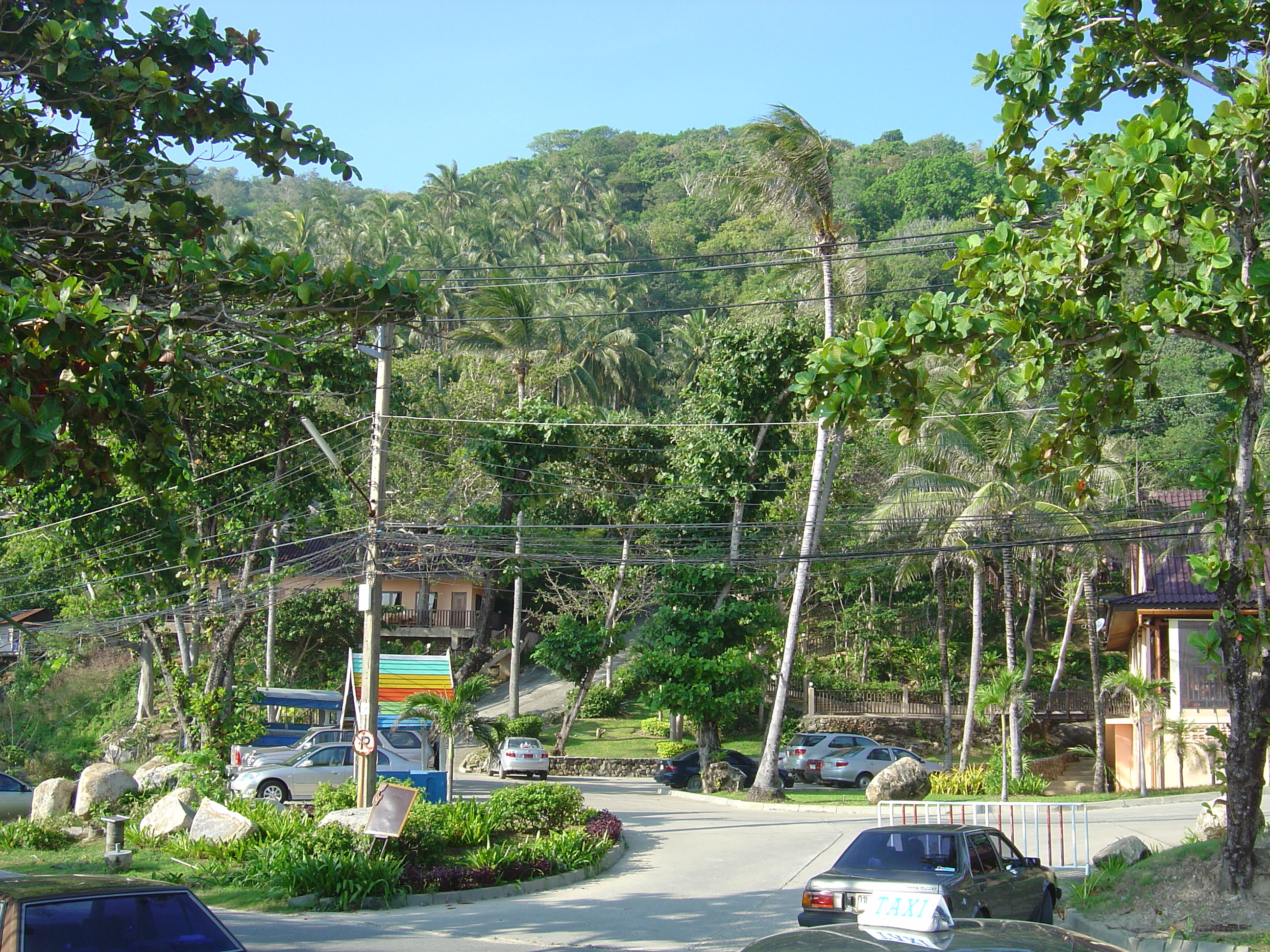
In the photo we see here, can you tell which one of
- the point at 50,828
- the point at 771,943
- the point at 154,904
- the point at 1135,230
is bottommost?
the point at 50,828

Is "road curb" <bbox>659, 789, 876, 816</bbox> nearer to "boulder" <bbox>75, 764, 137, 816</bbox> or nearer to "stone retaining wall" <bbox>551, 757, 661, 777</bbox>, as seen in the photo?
"stone retaining wall" <bbox>551, 757, 661, 777</bbox>

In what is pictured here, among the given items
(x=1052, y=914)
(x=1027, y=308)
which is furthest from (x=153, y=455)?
(x=1052, y=914)

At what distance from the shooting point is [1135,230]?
8438 millimetres

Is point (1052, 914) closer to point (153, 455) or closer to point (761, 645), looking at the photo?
point (153, 455)

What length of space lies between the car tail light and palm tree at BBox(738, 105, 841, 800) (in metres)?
13.1

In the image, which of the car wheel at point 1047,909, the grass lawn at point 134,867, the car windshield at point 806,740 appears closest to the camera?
the car wheel at point 1047,909

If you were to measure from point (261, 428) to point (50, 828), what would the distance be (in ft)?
32.1

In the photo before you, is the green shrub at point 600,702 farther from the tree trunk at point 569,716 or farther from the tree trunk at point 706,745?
the tree trunk at point 706,745

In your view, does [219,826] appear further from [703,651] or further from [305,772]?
[703,651]

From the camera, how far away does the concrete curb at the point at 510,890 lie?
14.0 m

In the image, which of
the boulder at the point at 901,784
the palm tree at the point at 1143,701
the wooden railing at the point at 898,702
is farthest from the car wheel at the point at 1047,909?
the wooden railing at the point at 898,702

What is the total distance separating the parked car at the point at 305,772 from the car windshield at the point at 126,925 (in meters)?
16.5

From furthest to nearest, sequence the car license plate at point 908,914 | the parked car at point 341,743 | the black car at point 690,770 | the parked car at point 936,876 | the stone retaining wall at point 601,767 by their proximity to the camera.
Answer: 1. the stone retaining wall at point 601,767
2. the black car at point 690,770
3. the parked car at point 341,743
4. the parked car at point 936,876
5. the car license plate at point 908,914

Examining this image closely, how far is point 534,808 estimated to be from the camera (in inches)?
679
